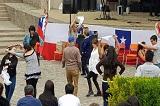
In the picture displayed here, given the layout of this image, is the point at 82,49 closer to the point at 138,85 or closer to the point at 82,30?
the point at 82,30

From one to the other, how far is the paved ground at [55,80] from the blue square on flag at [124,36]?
3.04 ft

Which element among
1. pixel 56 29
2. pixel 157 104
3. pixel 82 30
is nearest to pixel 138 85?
pixel 157 104

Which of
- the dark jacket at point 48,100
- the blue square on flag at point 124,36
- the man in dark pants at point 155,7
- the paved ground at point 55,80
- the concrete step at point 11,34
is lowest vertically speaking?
the paved ground at point 55,80

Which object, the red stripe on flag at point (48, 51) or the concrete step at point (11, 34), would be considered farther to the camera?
the concrete step at point (11, 34)

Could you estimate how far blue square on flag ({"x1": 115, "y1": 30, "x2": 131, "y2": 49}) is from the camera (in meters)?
19.7

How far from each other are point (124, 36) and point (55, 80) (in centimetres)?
383

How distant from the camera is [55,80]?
17.2m

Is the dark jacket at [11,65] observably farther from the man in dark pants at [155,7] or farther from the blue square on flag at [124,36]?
the man in dark pants at [155,7]

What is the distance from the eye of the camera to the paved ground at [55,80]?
1464 centimetres

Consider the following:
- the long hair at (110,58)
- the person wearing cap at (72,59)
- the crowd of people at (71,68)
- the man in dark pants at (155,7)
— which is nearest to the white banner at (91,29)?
the crowd of people at (71,68)

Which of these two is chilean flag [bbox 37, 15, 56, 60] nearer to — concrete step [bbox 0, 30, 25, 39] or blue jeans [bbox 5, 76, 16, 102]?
concrete step [bbox 0, 30, 25, 39]

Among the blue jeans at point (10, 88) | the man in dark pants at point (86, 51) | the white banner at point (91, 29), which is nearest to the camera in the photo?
the blue jeans at point (10, 88)

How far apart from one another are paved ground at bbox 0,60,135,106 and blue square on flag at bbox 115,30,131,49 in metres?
0.93

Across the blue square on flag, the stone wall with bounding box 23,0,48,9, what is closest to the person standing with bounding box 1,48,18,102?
the blue square on flag
